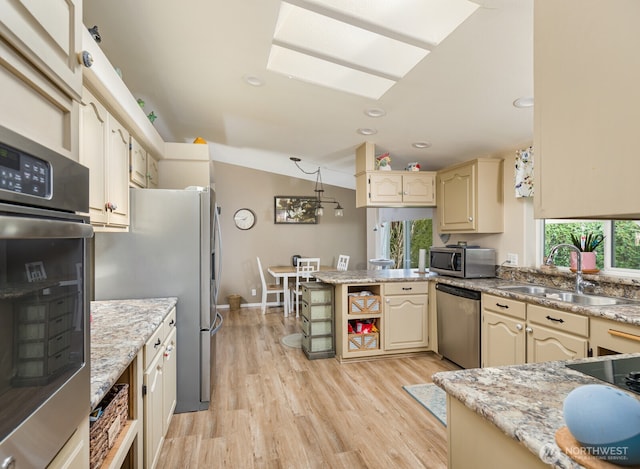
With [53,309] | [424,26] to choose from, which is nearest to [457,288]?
[424,26]

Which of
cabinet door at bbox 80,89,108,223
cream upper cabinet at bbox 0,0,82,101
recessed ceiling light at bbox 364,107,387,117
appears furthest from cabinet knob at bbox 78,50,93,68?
recessed ceiling light at bbox 364,107,387,117

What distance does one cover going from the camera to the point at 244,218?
239 inches

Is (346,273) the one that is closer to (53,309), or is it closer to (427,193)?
(427,193)

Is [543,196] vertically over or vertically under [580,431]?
over

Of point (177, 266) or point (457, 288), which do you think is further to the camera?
point (457, 288)

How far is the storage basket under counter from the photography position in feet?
11.0

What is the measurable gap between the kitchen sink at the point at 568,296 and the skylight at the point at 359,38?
1935mm

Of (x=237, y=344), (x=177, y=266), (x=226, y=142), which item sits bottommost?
(x=237, y=344)

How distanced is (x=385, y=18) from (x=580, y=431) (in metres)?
1.93

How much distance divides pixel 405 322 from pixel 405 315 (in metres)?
0.07

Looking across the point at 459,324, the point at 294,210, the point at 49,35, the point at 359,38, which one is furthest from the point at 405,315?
the point at 294,210

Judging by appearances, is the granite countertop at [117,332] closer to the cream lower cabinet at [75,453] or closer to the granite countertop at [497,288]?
the cream lower cabinet at [75,453]

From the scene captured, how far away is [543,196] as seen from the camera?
30.4 inches

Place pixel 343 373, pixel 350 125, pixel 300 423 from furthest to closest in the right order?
pixel 350 125 < pixel 343 373 < pixel 300 423
